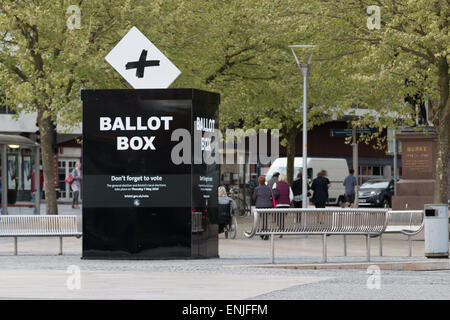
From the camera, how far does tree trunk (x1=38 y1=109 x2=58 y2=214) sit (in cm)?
2891

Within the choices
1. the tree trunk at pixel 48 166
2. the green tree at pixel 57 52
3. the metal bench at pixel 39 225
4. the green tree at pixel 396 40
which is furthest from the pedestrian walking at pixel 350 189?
the metal bench at pixel 39 225

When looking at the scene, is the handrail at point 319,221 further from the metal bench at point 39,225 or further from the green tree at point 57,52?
the green tree at point 57,52

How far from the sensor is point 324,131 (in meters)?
72.4

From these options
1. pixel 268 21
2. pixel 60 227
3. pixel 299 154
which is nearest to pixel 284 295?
pixel 60 227

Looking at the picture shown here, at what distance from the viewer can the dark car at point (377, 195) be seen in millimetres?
52844

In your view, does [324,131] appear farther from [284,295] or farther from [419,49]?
[284,295]

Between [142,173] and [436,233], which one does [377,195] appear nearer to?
[436,233]

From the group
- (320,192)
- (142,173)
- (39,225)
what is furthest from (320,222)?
(320,192)

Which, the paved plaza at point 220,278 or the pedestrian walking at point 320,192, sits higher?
the pedestrian walking at point 320,192

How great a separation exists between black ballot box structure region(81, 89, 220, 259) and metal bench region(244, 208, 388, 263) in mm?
1140

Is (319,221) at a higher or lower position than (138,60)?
lower

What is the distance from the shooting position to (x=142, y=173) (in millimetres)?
16906

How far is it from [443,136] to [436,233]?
27.1 ft

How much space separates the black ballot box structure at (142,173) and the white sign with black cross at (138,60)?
134cm
